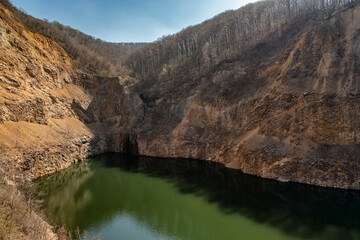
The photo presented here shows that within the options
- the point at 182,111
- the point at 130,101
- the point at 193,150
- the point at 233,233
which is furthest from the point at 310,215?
the point at 130,101

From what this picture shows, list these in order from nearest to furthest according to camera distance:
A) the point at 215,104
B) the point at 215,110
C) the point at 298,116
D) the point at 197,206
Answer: the point at 197,206
the point at 298,116
the point at 215,110
the point at 215,104

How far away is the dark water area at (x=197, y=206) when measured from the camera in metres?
12.7

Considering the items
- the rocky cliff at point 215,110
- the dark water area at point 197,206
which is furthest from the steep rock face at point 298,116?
the dark water area at point 197,206

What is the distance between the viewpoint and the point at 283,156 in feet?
67.1

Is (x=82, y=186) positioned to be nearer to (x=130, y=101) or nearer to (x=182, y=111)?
(x=182, y=111)

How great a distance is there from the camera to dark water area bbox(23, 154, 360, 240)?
41.5ft

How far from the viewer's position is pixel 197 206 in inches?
643

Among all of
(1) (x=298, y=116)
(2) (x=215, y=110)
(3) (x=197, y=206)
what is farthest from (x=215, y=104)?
(3) (x=197, y=206)

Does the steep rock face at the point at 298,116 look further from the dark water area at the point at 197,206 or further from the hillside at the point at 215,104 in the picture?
the dark water area at the point at 197,206

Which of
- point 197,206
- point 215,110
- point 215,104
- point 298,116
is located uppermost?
point 215,104

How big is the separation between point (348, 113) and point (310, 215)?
33.8 ft

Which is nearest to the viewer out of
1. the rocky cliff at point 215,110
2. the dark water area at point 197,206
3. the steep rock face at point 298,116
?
the dark water area at point 197,206

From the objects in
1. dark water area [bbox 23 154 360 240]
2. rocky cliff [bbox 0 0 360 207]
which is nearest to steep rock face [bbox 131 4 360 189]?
rocky cliff [bbox 0 0 360 207]

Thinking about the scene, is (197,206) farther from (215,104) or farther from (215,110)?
(215,104)
